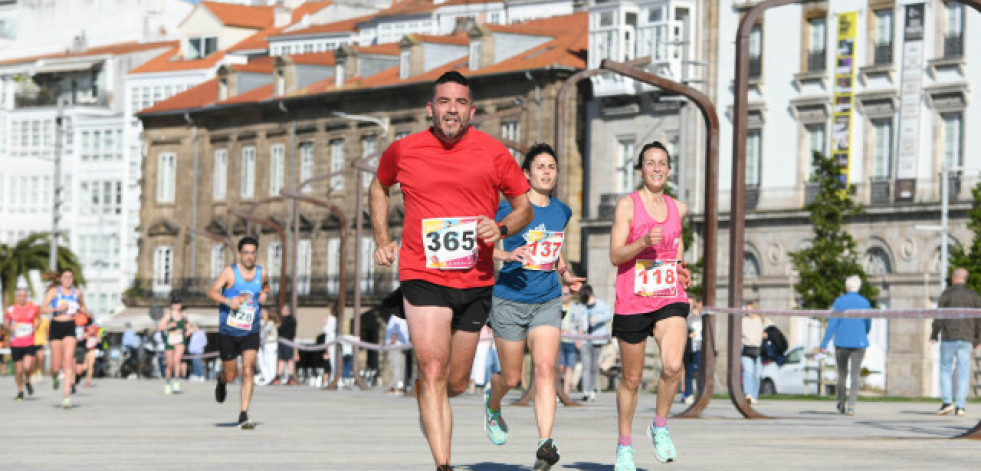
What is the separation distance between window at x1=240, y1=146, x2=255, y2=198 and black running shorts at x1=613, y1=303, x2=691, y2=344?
7708cm

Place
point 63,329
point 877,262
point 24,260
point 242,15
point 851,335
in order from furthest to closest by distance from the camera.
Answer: point 242,15
point 24,260
point 877,262
point 63,329
point 851,335

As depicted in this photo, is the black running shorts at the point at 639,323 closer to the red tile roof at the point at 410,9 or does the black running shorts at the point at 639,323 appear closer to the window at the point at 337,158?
the window at the point at 337,158

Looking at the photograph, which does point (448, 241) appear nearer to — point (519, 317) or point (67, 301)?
point (519, 317)

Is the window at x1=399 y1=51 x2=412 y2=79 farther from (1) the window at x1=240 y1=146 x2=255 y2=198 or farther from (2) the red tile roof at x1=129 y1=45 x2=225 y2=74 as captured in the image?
(2) the red tile roof at x1=129 y1=45 x2=225 y2=74

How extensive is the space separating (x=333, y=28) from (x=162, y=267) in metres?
12.4

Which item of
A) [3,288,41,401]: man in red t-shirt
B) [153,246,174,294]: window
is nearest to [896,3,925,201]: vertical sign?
[3,288,41,401]: man in red t-shirt

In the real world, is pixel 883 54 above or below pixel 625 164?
above

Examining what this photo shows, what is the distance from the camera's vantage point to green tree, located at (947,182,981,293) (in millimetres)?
52500

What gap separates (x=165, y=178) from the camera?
3814 inches

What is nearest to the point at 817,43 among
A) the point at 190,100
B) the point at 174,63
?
the point at 190,100

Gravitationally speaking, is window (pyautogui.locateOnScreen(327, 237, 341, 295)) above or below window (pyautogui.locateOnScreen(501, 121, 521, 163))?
below

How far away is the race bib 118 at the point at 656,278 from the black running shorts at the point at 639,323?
0.35ft

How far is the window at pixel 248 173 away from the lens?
91250 millimetres

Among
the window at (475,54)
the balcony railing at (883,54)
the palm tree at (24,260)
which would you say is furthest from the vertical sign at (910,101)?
the palm tree at (24,260)
